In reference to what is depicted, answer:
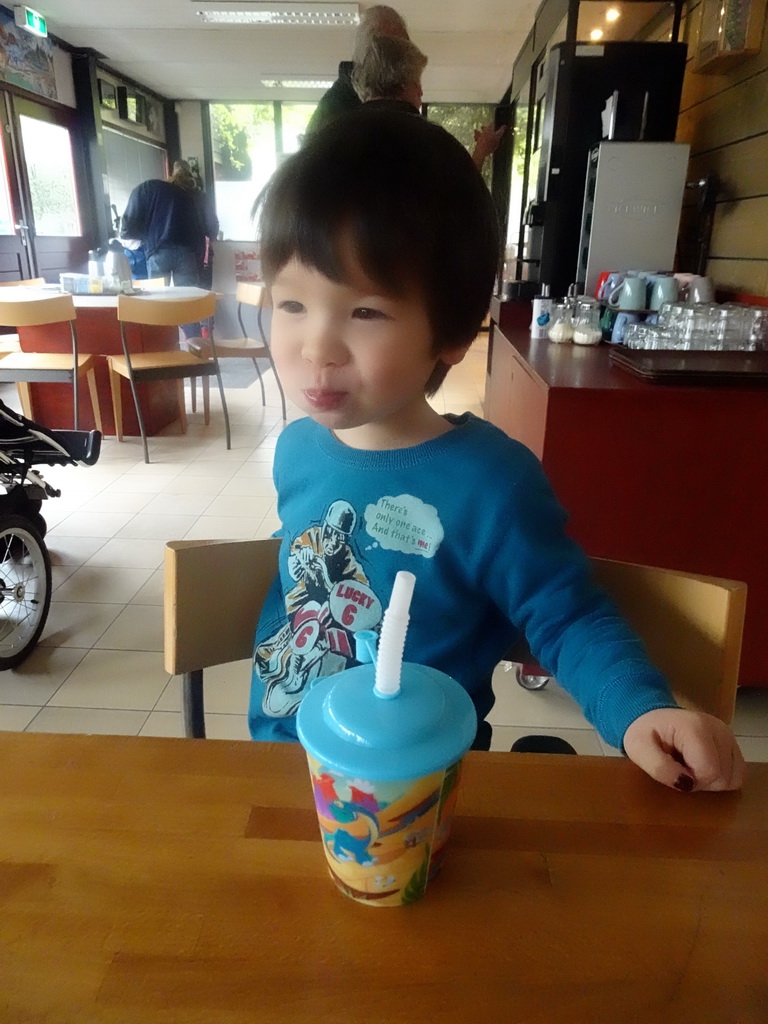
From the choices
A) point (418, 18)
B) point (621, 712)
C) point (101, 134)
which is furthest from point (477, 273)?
point (101, 134)

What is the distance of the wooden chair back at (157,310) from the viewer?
3383 mm

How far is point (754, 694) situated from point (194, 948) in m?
1.80

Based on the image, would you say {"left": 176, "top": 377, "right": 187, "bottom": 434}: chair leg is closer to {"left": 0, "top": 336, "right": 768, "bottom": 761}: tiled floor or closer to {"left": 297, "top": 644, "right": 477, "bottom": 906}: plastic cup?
{"left": 0, "top": 336, "right": 768, "bottom": 761}: tiled floor

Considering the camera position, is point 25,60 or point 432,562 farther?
point 25,60

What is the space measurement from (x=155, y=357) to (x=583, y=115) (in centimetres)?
241

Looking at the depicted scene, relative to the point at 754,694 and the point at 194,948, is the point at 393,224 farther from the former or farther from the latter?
the point at 754,694

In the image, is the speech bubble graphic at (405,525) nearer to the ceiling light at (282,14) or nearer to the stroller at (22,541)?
the stroller at (22,541)

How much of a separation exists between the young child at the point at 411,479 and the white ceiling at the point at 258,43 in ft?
17.6

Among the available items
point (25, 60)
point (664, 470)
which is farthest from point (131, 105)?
point (664, 470)

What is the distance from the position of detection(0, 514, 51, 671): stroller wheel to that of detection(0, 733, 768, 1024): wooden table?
1.57 metres

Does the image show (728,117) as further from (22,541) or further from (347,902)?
(347,902)

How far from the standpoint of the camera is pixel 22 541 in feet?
6.47

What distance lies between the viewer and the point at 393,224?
1.94 ft

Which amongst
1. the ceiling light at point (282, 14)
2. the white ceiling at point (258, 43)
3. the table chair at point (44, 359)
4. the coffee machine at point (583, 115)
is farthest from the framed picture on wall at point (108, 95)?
the coffee machine at point (583, 115)
